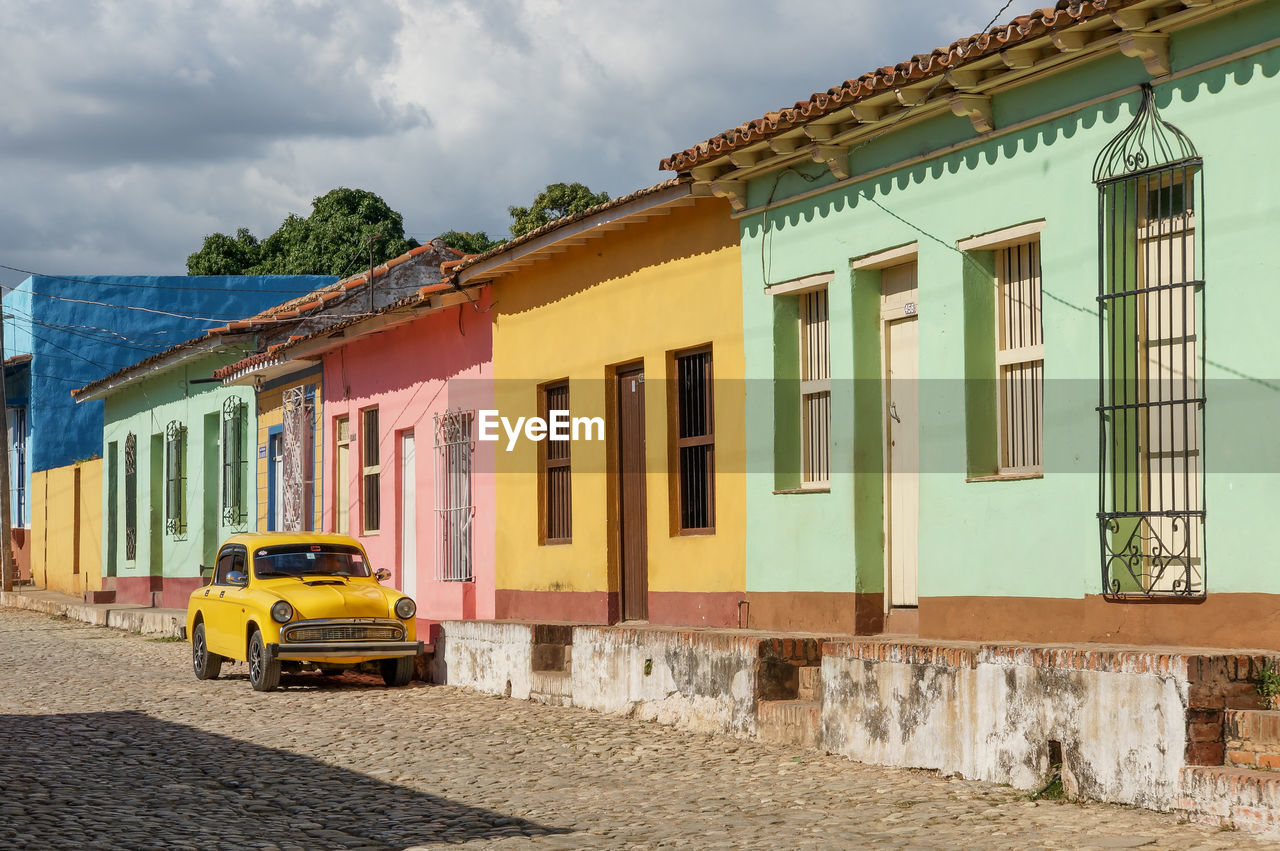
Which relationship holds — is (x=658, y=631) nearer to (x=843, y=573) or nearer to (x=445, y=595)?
(x=843, y=573)

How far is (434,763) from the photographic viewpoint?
1092 cm

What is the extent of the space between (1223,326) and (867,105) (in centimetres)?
334

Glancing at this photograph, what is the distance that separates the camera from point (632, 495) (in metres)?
15.3

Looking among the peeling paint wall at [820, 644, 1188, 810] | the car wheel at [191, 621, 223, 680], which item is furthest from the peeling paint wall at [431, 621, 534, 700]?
the peeling paint wall at [820, 644, 1188, 810]

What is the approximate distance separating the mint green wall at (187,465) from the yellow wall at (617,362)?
9.91 m

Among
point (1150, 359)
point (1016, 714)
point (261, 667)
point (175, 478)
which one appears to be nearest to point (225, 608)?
point (261, 667)

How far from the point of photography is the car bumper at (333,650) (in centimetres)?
1584

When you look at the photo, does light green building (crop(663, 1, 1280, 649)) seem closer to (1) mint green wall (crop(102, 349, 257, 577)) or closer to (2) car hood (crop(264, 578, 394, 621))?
(2) car hood (crop(264, 578, 394, 621))

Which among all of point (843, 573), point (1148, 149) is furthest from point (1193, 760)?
point (843, 573)

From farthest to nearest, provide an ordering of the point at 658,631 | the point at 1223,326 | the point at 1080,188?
1. the point at 658,631
2. the point at 1080,188
3. the point at 1223,326

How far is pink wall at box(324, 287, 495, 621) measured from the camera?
715 inches

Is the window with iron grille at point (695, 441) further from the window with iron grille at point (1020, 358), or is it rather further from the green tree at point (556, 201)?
the green tree at point (556, 201)

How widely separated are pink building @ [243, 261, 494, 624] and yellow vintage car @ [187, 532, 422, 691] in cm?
150

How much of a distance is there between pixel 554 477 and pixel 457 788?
7.19m
